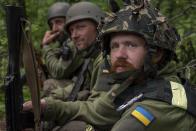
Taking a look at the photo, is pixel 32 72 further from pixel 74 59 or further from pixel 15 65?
pixel 74 59

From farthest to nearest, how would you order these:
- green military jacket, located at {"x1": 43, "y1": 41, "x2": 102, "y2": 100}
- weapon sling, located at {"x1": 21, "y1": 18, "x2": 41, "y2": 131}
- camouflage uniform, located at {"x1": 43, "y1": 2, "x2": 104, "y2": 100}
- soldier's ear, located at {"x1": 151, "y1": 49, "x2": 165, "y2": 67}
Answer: camouflage uniform, located at {"x1": 43, "y1": 2, "x2": 104, "y2": 100} → green military jacket, located at {"x1": 43, "y1": 41, "x2": 102, "y2": 100} → soldier's ear, located at {"x1": 151, "y1": 49, "x2": 165, "y2": 67} → weapon sling, located at {"x1": 21, "y1": 18, "x2": 41, "y2": 131}

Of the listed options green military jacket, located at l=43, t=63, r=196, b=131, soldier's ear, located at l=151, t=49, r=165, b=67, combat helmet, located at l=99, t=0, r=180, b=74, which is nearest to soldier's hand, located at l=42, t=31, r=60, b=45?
green military jacket, located at l=43, t=63, r=196, b=131

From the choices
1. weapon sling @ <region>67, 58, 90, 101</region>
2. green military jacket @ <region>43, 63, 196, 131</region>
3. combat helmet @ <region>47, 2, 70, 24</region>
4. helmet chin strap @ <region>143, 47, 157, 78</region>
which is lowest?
weapon sling @ <region>67, 58, 90, 101</region>

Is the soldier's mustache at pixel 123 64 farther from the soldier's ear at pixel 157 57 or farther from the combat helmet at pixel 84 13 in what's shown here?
the combat helmet at pixel 84 13

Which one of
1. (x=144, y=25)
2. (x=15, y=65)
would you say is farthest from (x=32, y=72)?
(x=144, y=25)

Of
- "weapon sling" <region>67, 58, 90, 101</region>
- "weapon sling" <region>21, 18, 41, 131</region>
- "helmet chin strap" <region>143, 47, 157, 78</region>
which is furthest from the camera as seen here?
"weapon sling" <region>67, 58, 90, 101</region>

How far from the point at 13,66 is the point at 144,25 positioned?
1.12 meters

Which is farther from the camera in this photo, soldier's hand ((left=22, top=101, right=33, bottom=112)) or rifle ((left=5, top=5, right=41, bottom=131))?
soldier's hand ((left=22, top=101, right=33, bottom=112))

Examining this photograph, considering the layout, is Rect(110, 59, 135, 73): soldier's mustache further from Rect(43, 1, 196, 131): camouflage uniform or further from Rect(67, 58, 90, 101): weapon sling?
Rect(67, 58, 90, 101): weapon sling

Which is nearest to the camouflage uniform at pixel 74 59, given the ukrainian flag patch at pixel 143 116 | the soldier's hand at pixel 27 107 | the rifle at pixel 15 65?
the soldier's hand at pixel 27 107

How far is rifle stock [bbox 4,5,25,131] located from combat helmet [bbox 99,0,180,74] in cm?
81

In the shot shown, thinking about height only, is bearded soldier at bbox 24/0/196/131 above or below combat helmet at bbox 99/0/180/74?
below

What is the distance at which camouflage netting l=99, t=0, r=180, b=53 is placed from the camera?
8.23ft

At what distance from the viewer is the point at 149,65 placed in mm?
2521
